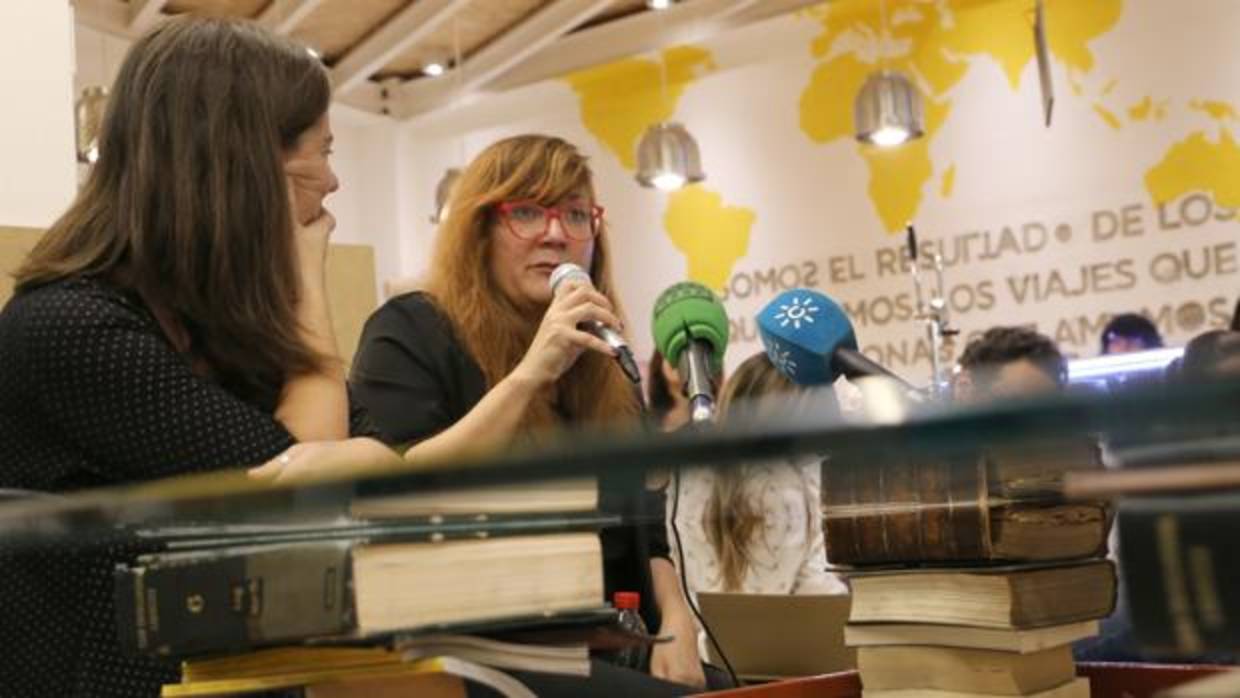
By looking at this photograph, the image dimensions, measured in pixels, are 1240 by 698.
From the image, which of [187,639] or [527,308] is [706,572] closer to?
[527,308]

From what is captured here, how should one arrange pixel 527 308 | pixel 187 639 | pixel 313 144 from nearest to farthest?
pixel 187 639
pixel 313 144
pixel 527 308

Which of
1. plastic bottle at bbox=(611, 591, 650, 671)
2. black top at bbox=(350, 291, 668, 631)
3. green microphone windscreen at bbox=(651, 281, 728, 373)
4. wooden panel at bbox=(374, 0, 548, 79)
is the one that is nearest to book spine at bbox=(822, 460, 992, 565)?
plastic bottle at bbox=(611, 591, 650, 671)

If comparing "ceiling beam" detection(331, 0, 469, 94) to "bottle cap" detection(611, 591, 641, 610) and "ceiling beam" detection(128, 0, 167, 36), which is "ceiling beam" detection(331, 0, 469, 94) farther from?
"bottle cap" detection(611, 591, 641, 610)

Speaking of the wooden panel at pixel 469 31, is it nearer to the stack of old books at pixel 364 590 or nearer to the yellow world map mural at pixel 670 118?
the yellow world map mural at pixel 670 118

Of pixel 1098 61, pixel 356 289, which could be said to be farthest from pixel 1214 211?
pixel 356 289

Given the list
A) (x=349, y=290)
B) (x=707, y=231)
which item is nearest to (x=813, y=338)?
(x=349, y=290)

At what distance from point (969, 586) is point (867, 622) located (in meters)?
0.11

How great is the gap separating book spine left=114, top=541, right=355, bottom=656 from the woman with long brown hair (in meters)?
0.29

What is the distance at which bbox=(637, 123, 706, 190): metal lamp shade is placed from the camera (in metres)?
7.35

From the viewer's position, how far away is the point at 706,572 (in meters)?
3.12

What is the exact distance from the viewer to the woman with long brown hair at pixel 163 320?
1.19 metres

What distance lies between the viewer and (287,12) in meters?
7.36

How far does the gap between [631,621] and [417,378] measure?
0.54 metres

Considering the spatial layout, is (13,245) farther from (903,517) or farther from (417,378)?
(903,517)
